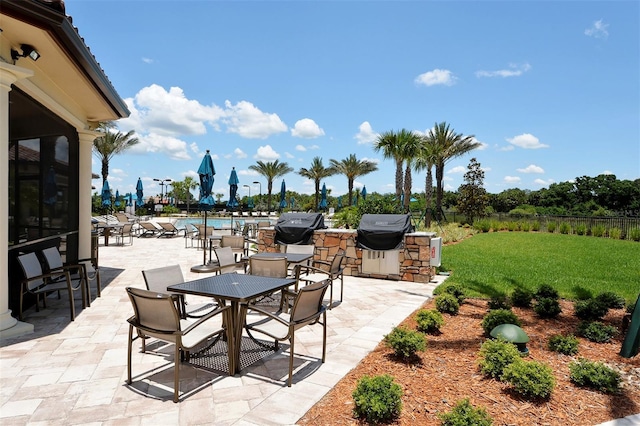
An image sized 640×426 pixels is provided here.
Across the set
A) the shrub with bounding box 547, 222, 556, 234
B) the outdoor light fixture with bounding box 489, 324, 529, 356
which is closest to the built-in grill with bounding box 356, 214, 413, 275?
the outdoor light fixture with bounding box 489, 324, 529, 356

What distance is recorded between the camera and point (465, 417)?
7.87 ft

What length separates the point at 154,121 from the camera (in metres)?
21.9

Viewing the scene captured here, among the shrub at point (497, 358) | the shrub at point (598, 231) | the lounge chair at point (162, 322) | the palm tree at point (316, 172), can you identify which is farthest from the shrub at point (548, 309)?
the palm tree at point (316, 172)

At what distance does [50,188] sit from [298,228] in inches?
205

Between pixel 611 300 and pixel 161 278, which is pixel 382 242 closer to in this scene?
pixel 611 300

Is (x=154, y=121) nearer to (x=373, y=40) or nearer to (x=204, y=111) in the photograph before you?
(x=204, y=111)

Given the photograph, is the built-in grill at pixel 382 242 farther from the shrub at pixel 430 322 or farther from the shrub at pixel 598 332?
the shrub at pixel 598 332

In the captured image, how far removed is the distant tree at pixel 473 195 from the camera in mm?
26266

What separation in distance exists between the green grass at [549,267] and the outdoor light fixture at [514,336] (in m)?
2.84

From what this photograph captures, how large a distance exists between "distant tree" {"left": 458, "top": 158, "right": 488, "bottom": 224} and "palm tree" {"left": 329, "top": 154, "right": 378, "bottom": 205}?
9760 millimetres

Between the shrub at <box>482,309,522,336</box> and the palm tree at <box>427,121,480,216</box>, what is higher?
the palm tree at <box>427,121,480,216</box>

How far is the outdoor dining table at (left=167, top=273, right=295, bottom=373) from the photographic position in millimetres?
3377

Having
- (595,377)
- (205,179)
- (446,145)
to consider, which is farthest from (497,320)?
(446,145)

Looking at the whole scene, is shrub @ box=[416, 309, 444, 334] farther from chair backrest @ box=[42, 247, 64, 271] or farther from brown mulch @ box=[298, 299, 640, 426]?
chair backrest @ box=[42, 247, 64, 271]
